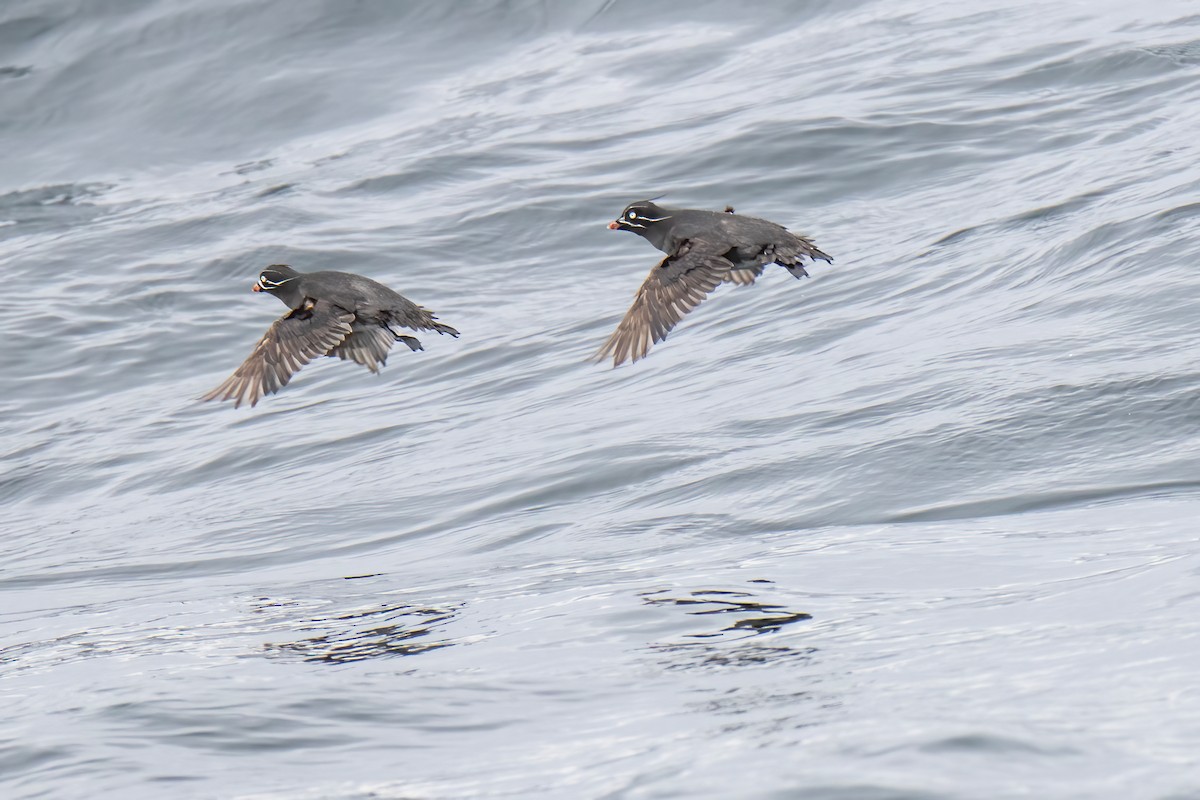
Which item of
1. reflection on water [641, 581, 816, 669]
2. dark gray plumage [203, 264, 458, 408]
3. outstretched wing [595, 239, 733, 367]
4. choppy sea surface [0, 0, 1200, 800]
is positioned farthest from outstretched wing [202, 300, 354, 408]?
reflection on water [641, 581, 816, 669]

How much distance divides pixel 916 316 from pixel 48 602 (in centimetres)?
788

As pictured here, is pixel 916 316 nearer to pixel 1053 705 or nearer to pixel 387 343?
pixel 387 343

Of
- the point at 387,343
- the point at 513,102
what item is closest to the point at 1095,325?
the point at 387,343

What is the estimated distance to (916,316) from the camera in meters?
16.1

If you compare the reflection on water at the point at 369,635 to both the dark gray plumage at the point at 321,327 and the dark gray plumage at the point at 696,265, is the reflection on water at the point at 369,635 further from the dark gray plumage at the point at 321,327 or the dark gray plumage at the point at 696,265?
the dark gray plumage at the point at 696,265

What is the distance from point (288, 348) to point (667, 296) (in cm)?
243

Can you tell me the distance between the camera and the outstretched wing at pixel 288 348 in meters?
11.4

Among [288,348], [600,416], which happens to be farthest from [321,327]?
[600,416]

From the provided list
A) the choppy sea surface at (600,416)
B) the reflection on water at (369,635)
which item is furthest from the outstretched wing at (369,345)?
the reflection on water at (369,635)

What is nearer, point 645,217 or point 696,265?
point 696,265

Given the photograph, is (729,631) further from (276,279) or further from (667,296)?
(276,279)

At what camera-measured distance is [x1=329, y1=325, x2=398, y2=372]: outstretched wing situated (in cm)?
1187

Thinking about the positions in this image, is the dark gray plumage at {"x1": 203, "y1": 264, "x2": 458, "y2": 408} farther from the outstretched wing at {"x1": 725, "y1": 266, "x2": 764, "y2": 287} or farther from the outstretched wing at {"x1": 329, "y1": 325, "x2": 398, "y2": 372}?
the outstretched wing at {"x1": 725, "y1": 266, "x2": 764, "y2": 287}

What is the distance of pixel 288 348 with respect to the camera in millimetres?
11484
